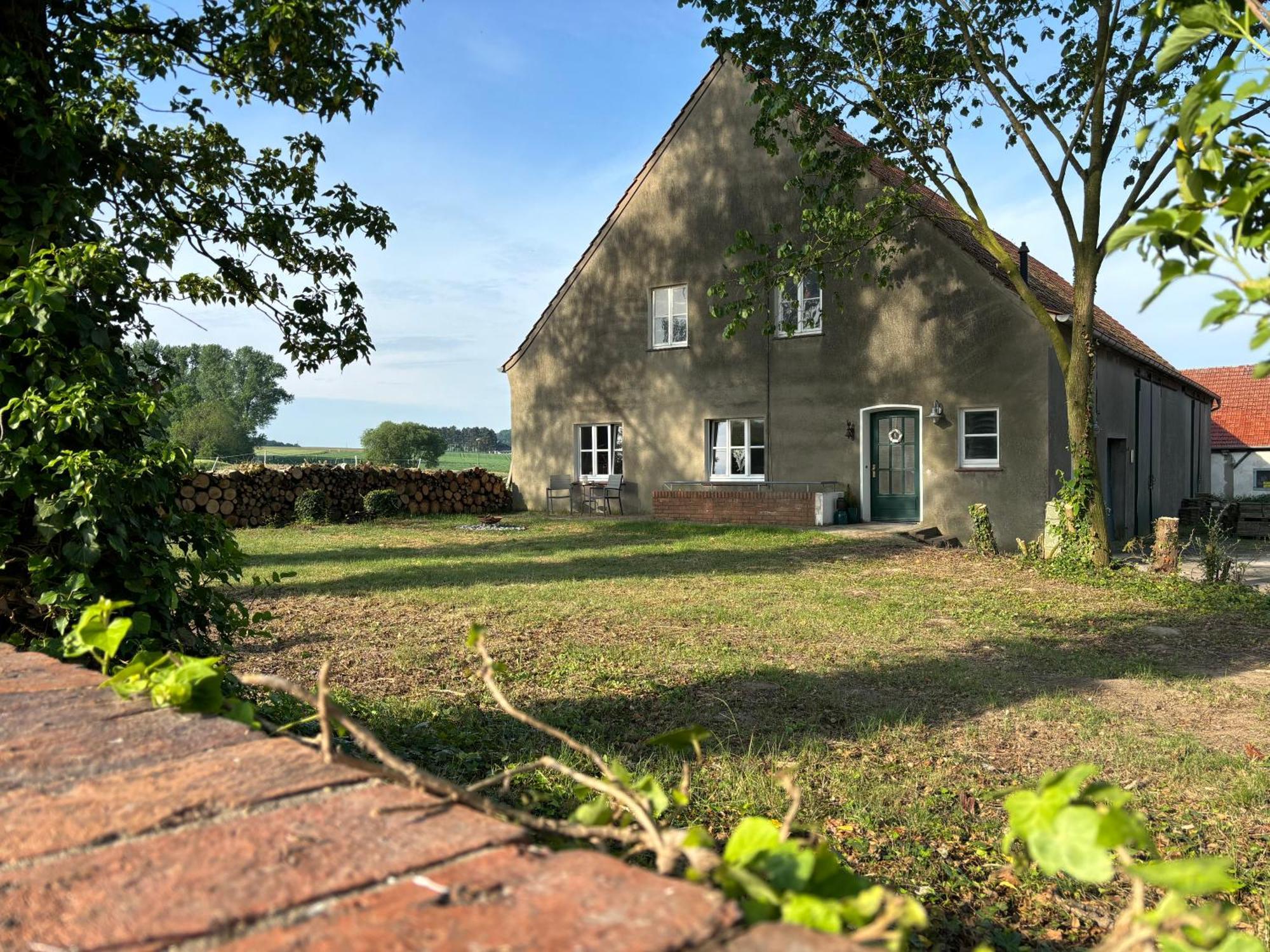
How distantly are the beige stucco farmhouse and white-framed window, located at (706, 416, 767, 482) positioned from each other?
0.14 feet

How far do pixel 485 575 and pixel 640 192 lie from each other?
11.0m

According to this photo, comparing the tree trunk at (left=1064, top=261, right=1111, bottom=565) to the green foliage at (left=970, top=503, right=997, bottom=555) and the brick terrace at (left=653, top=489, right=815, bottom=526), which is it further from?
the brick terrace at (left=653, top=489, right=815, bottom=526)

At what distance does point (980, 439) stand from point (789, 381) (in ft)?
12.3

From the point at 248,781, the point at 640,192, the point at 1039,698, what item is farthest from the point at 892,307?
the point at 248,781

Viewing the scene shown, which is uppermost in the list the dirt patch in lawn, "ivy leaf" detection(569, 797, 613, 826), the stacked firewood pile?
the stacked firewood pile

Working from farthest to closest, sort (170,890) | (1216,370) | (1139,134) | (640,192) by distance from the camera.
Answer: (1216,370) → (640,192) → (1139,134) → (170,890)

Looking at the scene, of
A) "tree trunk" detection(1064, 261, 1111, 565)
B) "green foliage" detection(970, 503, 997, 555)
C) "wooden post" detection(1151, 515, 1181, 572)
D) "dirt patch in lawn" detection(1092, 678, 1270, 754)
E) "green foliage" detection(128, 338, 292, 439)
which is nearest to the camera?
"dirt patch in lawn" detection(1092, 678, 1270, 754)

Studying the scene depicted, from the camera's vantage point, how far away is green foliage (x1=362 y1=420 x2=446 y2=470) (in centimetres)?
4825

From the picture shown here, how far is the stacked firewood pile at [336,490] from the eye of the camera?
19.1m

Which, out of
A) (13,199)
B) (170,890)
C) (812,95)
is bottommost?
(170,890)

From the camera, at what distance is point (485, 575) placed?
11.3 meters

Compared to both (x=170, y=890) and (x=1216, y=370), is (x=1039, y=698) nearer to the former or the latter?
(x=170, y=890)

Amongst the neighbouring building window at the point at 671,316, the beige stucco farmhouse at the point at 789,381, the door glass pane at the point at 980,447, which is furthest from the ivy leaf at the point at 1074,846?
the neighbouring building window at the point at 671,316

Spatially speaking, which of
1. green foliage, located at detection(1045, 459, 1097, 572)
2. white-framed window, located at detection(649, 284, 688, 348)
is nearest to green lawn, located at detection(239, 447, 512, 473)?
white-framed window, located at detection(649, 284, 688, 348)
